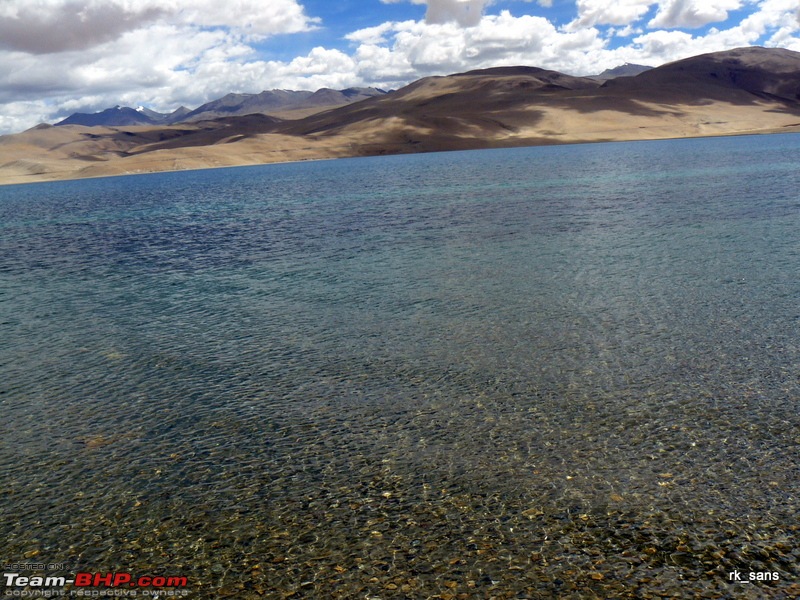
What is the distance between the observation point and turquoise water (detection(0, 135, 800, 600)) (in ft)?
27.0

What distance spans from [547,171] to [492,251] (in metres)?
52.0

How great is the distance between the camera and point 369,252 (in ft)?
96.5

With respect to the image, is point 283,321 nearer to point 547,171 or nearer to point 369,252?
point 369,252

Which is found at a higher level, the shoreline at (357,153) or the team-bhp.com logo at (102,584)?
the shoreline at (357,153)

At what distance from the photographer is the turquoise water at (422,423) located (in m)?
8.24

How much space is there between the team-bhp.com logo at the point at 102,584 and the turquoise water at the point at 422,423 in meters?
0.23

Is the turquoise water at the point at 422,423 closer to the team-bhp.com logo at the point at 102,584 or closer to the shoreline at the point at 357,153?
the team-bhp.com logo at the point at 102,584

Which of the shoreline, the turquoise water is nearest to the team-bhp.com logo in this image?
the turquoise water

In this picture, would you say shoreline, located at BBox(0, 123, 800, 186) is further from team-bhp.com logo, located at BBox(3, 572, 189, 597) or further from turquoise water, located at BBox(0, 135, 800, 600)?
team-bhp.com logo, located at BBox(3, 572, 189, 597)

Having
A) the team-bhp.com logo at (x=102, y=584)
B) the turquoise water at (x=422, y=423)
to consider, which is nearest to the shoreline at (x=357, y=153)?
the turquoise water at (x=422, y=423)

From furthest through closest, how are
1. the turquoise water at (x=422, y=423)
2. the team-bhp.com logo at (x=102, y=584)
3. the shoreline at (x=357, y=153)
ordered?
1. the shoreline at (x=357, y=153)
2. the turquoise water at (x=422, y=423)
3. the team-bhp.com logo at (x=102, y=584)

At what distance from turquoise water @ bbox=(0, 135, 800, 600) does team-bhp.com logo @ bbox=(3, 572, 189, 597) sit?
0.23m

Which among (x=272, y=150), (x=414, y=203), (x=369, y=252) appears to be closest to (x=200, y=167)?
(x=272, y=150)

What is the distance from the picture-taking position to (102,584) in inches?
320
